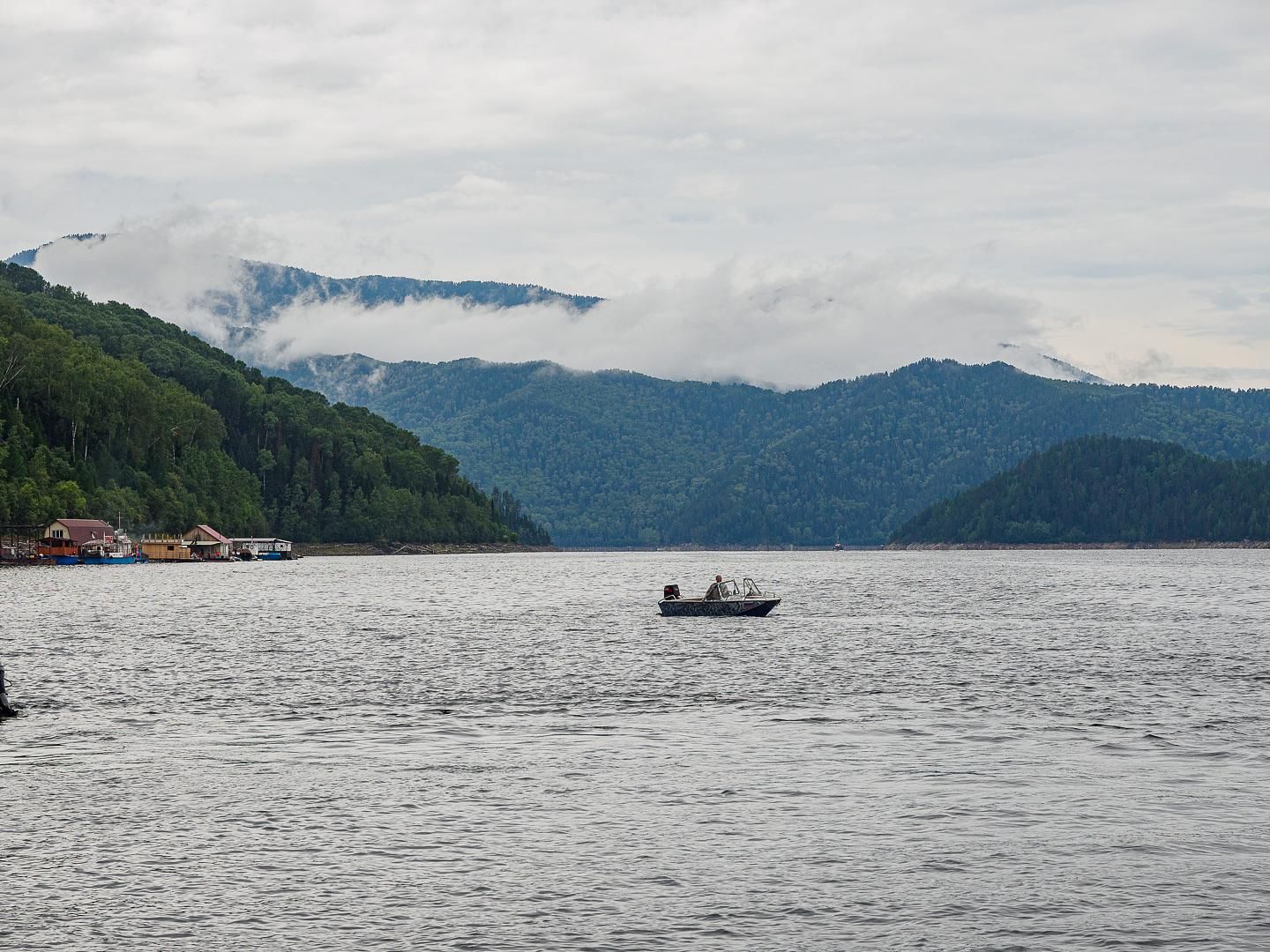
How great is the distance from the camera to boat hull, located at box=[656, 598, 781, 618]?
13075 centimetres

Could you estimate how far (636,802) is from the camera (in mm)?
40625

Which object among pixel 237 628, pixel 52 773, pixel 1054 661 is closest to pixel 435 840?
pixel 52 773

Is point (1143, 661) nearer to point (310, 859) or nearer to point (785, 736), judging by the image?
point (785, 736)

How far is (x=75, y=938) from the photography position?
27.6 meters

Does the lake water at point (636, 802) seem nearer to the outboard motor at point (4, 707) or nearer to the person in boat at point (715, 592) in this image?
the outboard motor at point (4, 707)

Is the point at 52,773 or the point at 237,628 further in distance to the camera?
the point at 237,628

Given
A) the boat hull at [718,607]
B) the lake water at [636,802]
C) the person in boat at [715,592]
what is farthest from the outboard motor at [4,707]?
the person in boat at [715,592]

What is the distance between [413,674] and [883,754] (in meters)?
35.5

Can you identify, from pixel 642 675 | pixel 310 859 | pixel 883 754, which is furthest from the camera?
pixel 642 675

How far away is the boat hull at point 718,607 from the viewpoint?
429ft

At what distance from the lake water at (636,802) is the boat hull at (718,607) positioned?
135ft

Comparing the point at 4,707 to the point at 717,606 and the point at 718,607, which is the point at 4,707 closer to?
the point at 717,606

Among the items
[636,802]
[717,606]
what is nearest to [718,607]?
[717,606]

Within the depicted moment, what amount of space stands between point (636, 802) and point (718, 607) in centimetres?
9034
